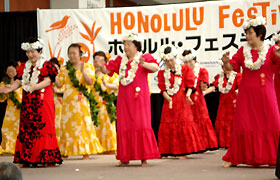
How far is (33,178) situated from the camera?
486 cm

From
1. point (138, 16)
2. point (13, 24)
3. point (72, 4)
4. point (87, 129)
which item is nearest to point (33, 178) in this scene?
point (87, 129)

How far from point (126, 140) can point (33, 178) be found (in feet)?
4.42

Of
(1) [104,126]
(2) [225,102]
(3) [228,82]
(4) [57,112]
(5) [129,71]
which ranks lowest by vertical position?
(1) [104,126]

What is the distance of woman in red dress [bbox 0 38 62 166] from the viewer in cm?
588

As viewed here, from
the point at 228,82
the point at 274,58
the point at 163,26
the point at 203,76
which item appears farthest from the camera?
the point at 163,26

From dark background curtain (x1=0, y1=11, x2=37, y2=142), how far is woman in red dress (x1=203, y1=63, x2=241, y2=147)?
3.19m

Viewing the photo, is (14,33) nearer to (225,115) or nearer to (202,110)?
(202,110)

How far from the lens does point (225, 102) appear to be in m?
8.55

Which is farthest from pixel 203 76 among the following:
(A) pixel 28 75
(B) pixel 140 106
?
(A) pixel 28 75

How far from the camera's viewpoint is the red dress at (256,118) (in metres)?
5.31

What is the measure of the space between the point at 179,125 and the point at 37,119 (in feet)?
5.98

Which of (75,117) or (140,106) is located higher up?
(140,106)

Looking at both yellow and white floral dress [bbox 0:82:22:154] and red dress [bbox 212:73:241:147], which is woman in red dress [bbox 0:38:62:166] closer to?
yellow and white floral dress [bbox 0:82:22:154]

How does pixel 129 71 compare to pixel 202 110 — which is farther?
pixel 202 110
